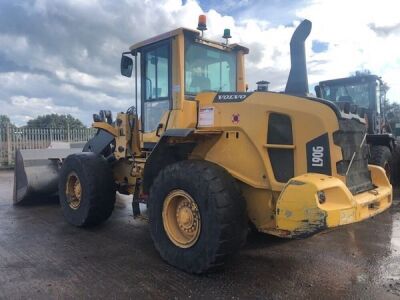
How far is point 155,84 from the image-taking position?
225 inches

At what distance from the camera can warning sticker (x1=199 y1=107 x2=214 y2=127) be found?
4871mm

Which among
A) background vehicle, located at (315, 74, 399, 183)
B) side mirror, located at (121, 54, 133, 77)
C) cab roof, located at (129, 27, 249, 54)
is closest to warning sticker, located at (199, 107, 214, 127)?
cab roof, located at (129, 27, 249, 54)

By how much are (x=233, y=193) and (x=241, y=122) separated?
33.1 inches

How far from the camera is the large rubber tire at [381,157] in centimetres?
939

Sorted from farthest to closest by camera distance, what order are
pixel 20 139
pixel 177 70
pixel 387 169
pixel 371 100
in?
pixel 20 139 → pixel 371 100 → pixel 387 169 → pixel 177 70

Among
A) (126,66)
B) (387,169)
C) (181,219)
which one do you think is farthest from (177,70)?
(387,169)

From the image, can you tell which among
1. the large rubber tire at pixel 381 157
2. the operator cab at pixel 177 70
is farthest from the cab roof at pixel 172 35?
the large rubber tire at pixel 381 157

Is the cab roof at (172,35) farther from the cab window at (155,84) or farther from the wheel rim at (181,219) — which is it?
the wheel rim at (181,219)

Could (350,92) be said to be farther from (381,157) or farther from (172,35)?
(172,35)

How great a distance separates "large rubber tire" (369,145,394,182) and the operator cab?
15.8ft

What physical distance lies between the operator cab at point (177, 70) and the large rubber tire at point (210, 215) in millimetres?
1116

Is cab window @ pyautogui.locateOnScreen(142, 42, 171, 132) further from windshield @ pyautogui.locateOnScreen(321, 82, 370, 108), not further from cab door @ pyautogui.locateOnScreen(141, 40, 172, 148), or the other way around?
windshield @ pyautogui.locateOnScreen(321, 82, 370, 108)

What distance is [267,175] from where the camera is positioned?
4352 mm

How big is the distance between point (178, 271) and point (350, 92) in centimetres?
818
